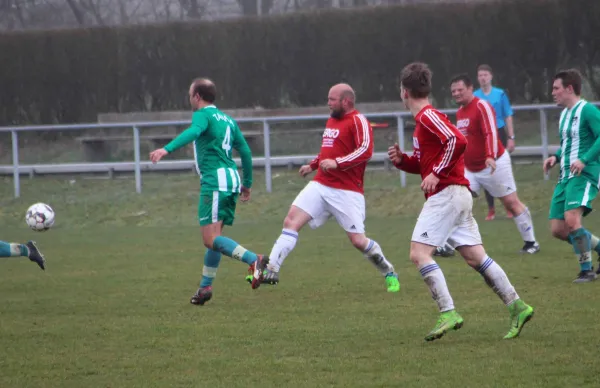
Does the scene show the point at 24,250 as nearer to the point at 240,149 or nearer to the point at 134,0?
the point at 240,149

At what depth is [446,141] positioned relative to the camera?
274 inches

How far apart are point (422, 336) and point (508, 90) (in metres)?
16.3

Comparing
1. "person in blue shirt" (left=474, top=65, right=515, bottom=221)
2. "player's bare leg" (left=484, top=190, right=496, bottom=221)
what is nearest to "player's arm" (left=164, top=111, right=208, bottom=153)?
"person in blue shirt" (left=474, top=65, right=515, bottom=221)

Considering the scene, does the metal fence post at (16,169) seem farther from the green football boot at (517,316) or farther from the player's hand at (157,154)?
the green football boot at (517,316)

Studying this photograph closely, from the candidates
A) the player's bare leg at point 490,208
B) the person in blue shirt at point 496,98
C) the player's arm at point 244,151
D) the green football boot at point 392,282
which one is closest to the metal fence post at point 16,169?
the player's bare leg at point 490,208

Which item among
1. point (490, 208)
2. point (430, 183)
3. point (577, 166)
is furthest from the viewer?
point (490, 208)

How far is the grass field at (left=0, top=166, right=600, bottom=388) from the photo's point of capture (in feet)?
20.3

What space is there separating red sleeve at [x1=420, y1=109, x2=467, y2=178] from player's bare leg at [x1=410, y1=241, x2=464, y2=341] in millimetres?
514

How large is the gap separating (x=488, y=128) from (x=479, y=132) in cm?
42

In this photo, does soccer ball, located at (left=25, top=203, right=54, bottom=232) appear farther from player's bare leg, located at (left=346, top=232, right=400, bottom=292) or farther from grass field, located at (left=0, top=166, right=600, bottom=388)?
player's bare leg, located at (left=346, top=232, right=400, bottom=292)

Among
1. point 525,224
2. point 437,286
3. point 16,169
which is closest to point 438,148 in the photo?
point 437,286

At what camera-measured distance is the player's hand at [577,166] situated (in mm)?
8953

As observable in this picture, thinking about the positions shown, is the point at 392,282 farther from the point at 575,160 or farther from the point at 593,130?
the point at 593,130

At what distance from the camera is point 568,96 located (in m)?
9.51
